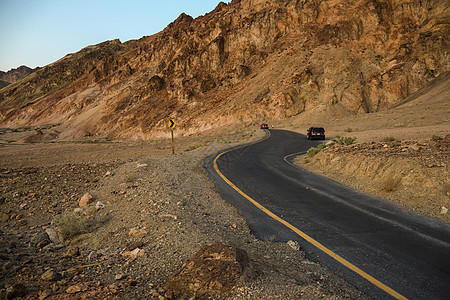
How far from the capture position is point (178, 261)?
12.9 feet

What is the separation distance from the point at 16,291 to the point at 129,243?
1.79 meters

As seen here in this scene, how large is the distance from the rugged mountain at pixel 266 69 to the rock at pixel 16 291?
49204mm

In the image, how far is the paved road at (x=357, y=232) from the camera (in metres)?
3.63

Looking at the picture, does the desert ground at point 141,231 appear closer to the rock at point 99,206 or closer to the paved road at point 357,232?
the rock at point 99,206

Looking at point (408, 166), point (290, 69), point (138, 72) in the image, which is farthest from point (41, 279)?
point (138, 72)

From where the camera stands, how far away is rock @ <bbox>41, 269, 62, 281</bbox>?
11.5ft

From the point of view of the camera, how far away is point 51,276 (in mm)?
3498

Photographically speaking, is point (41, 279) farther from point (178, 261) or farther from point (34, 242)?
point (34, 242)

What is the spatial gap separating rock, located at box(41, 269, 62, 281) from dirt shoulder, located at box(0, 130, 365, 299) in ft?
0.04

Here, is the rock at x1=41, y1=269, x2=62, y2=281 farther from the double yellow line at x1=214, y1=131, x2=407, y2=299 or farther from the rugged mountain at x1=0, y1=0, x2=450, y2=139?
the rugged mountain at x1=0, y1=0, x2=450, y2=139

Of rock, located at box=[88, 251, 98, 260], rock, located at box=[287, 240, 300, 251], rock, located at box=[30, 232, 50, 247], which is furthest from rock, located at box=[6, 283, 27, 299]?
rock, located at box=[287, 240, 300, 251]

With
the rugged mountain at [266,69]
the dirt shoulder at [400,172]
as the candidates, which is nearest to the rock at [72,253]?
the dirt shoulder at [400,172]

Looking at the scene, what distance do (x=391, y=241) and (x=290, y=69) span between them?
178ft

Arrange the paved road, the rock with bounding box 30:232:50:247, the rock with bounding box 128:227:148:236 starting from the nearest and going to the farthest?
the paved road
the rock with bounding box 128:227:148:236
the rock with bounding box 30:232:50:247
